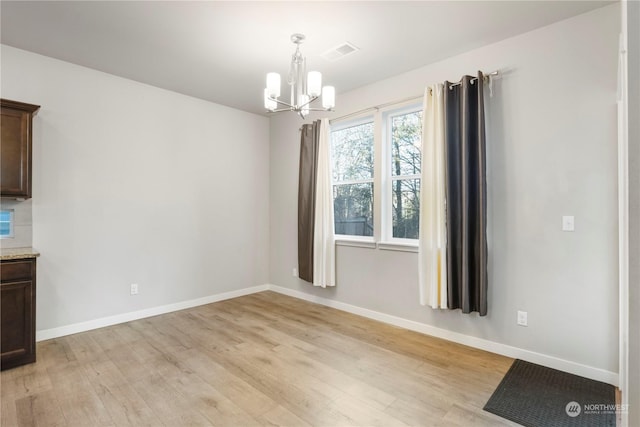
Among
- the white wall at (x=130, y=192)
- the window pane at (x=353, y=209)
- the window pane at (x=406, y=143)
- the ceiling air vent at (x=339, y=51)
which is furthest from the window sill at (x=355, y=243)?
the ceiling air vent at (x=339, y=51)

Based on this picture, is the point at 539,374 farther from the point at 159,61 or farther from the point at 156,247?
the point at 159,61

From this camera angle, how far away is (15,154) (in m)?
2.73

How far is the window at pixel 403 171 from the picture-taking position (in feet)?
11.5

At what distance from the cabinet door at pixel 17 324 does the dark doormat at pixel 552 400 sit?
344cm

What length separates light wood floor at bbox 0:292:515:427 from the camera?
197 centimetres

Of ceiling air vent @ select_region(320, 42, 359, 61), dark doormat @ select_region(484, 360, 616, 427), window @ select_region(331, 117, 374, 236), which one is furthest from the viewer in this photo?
window @ select_region(331, 117, 374, 236)

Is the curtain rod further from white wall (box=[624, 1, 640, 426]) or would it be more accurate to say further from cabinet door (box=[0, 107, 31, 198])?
cabinet door (box=[0, 107, 31, 198])

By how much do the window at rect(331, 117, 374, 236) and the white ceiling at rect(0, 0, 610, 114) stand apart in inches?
31.2

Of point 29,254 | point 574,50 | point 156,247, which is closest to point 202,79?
point 156,247

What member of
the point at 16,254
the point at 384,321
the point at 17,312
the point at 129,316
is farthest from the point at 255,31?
the point at 129,316

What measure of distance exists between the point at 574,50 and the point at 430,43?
3.55 ft

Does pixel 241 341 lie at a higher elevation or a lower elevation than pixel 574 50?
lower

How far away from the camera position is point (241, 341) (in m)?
3.10

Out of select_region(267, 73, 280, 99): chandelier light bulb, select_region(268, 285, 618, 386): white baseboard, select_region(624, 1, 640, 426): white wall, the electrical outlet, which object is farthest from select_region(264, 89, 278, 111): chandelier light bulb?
the electrical outlet
